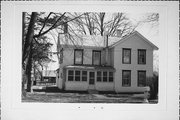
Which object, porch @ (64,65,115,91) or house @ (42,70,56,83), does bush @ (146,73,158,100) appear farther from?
house @ (42,70,56,83)

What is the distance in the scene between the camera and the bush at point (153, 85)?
4969mm

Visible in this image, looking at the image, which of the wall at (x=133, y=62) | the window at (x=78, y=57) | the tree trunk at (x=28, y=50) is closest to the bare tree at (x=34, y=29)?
the tree trunk at (x=28, y=50)

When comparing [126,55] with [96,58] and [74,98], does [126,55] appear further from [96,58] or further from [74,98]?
[74,98]

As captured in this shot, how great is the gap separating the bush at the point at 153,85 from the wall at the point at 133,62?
0.09 m

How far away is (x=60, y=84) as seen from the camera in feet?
16.2

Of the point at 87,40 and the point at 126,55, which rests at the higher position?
the point at 87,40

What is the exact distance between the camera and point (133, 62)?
16.5 feet

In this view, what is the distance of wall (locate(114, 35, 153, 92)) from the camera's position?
4.97 meters

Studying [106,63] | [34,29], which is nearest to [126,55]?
[106,63]

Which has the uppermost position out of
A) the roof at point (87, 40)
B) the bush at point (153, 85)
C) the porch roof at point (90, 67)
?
the roof at point (87, 40)

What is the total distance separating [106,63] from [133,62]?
50 cm

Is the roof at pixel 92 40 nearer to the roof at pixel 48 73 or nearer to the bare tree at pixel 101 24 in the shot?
the bare tree at pixel 101 24

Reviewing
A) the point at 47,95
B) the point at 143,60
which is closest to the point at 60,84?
the point at 47,95

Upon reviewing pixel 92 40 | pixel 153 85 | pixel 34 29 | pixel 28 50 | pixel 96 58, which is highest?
pixel 34 29
